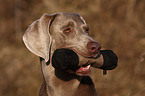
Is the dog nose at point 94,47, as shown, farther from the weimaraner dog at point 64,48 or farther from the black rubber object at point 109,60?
the black rubber object at point 109,60

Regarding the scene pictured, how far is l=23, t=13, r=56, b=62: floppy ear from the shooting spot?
2.93 m

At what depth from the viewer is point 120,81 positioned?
5949 millimetres

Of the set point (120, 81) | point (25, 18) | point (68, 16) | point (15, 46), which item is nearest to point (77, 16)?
point (68, 16)

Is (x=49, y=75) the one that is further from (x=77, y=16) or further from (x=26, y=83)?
(x=26, y=83)

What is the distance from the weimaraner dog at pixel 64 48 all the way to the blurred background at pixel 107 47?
7.60ft

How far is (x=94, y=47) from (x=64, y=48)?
34cm

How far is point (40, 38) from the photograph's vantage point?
3.01 m

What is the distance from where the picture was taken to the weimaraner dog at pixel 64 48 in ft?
9.41

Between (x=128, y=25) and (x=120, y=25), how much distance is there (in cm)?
20

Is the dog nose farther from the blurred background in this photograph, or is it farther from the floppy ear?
the blurred background

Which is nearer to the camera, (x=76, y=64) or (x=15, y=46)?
(x=76, y=64)

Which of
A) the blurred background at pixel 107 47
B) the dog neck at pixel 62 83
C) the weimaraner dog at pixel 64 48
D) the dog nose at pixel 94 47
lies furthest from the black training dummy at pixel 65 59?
the blurred background at pixel 107 47

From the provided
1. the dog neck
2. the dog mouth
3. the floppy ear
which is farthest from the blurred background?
the floppy ear

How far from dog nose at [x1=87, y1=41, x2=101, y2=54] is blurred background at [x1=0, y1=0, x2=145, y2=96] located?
8.69 ft
